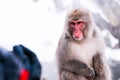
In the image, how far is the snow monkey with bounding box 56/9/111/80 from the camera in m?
1.17

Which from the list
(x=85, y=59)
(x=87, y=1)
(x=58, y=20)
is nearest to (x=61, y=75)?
(x=85, y=59)

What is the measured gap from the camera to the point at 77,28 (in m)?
1.16

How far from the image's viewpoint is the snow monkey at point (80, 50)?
1.17 m

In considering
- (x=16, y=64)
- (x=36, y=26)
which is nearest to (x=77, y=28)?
(x=36, y=26)

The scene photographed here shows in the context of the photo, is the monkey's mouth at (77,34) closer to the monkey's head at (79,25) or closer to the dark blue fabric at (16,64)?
the monkey's head at (79,25)

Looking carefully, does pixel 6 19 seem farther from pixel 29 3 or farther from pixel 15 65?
pixel 15 65

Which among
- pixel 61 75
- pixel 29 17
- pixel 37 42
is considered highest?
pixel 29 17

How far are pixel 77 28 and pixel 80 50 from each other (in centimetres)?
9

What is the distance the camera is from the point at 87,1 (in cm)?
133

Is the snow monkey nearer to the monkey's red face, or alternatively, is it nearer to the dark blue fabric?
the monkey's red face

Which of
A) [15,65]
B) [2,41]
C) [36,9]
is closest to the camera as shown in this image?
[15,65]

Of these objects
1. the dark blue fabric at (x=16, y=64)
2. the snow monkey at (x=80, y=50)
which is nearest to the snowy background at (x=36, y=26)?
the snow monkey at (x=80, y=50)

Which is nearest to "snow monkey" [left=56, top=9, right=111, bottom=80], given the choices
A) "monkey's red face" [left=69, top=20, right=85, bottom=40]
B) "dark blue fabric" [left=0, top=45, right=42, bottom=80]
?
"monkey's red face" [left=69, top=20, right=85, bottom=40]

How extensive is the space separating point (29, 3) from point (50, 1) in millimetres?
91
